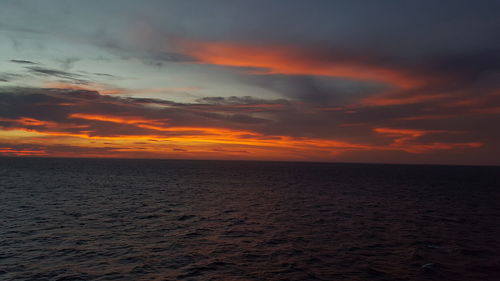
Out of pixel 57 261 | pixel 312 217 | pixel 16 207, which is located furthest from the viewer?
pixel 16 207

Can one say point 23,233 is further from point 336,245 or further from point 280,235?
point 336,245

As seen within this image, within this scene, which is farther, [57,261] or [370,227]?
[370,227]

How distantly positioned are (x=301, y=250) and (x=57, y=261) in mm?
21762

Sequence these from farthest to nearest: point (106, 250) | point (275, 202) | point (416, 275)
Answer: point (275, 202) < point (106, 250) < point (416, 275)

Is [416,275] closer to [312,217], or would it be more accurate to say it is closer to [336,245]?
[336,245]

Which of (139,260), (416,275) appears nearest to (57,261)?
(139,260)

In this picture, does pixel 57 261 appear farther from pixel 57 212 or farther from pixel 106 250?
pixel 57 212

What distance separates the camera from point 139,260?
91.4ft

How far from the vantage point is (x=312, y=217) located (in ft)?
165

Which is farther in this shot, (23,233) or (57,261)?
(23,233)

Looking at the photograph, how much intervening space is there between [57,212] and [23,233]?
1452 centimetres

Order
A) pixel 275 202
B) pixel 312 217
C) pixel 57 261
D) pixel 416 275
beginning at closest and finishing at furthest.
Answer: pixel 416 275, pixel 57 261, pixel 312 217, pixel 275 202

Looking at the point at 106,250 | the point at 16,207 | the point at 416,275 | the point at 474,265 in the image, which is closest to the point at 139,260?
the point at 106,250

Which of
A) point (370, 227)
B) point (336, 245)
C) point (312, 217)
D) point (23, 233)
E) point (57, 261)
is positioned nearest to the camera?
point (57, 261)
